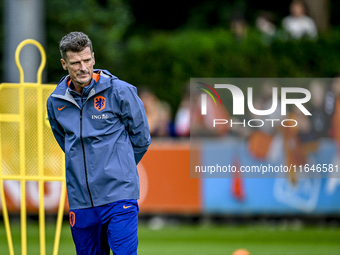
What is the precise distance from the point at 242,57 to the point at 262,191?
17.5 ft

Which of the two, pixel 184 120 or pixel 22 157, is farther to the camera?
pixel 184 120

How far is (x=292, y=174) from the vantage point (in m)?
10.4

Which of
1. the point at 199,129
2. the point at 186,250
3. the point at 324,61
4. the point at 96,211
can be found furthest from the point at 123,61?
the point at 96,211

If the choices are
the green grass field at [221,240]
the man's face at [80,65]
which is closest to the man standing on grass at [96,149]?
the man's face at [80,65]

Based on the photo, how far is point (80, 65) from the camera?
15.3 ft

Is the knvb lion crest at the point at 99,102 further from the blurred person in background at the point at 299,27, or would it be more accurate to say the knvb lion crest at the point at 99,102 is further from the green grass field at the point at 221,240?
the blurred person in background at the point at 299,27

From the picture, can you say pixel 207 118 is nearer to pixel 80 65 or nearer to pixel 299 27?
pixel 299 27

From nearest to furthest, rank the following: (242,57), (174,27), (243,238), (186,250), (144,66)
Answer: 1. (186,250)
2. (243,238)
3. (242,57)
4. (144,66)
5. (174,27)

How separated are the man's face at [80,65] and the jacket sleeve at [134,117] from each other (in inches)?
11.1

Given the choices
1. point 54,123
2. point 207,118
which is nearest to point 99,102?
point 54,123

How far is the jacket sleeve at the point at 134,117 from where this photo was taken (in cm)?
477

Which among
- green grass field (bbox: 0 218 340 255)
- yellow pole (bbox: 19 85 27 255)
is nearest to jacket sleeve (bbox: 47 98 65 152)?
yellow pole (bbox: 19 85 27 255)

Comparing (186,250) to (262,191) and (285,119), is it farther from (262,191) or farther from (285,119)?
(285,119)

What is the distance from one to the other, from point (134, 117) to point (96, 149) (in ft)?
1.30
